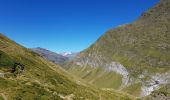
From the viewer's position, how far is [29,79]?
130 m

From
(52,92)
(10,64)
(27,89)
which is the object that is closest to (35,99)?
(27,89)

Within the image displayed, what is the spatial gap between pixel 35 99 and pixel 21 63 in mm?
43498

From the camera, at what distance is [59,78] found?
157 metres

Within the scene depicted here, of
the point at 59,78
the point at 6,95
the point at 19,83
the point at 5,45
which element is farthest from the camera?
the point at 5,45

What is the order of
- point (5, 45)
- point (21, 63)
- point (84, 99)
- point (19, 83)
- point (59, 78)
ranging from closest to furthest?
point (19, 83) < point (84, 99) < point (21, 63) < point (59, 78) < point (5, 45)

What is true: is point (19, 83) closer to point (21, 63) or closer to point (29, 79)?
point (29, 79)

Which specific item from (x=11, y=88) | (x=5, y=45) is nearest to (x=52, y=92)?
(x=11, y=88)

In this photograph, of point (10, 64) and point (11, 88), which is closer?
point (11, 88)

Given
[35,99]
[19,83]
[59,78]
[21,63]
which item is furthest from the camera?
[59,78]

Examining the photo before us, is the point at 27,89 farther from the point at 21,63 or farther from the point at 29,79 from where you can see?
the point at 21,63

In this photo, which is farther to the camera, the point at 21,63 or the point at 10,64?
the point at 21,63

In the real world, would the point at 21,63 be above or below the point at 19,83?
above

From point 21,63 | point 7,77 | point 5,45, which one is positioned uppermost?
point 5,45

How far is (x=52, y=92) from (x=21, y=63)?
32454 millimetres
